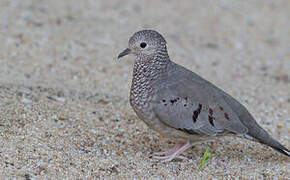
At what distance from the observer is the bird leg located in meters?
5.28

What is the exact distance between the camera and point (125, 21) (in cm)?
980

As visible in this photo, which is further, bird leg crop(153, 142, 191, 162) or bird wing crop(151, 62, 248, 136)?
bird leg crop(153, 142, 191, 162)

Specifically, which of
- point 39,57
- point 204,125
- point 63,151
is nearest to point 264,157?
point 204,125

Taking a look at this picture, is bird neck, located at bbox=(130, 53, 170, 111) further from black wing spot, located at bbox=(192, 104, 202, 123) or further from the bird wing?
black wing spot, located at bbox=(192, 104, 202, 123)

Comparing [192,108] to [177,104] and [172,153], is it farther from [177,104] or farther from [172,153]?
[172,153]

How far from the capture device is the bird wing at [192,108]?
509 cm

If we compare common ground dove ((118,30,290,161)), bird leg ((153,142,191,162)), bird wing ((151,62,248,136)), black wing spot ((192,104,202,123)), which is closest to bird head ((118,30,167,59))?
common ground dove ((118,30,290,161))

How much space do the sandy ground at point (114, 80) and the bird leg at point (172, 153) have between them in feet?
0.28

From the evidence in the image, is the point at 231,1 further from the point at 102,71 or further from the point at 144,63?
the point at 144,63

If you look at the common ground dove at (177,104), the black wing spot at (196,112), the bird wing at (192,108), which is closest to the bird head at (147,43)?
the common ground dove at (177,104)

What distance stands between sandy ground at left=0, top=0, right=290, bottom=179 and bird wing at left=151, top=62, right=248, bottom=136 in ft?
1.44

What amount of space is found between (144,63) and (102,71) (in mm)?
2352

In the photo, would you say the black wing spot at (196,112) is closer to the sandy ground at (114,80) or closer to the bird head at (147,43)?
the sandy ground at (114,80)

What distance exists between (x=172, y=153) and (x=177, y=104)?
0.60m
